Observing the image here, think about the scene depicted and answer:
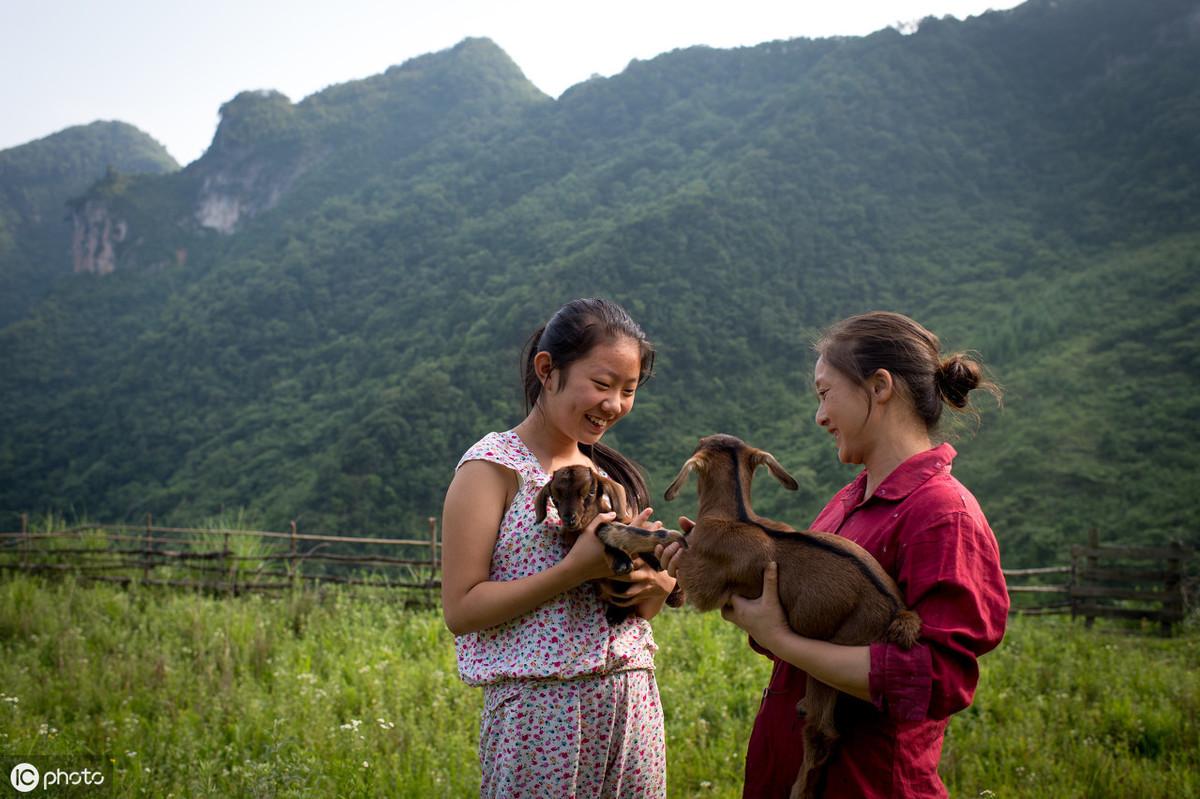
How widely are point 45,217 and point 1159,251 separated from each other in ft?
355

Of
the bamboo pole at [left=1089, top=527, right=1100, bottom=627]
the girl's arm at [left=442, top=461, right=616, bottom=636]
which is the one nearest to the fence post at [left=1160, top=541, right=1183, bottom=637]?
the bamboo pole at [left=1089, top=527, right=1100, bottom=627]

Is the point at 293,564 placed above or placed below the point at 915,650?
below

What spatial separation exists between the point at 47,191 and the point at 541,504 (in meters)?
121

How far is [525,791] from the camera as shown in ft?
7.18

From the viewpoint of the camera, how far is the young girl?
2178 mm

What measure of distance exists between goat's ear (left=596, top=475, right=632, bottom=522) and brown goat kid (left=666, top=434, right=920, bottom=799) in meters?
0.31

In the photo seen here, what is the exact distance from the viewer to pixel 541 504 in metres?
2.32

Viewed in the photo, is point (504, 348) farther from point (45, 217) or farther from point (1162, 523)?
point (45, 217)

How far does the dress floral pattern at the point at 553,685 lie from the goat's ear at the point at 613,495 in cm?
21

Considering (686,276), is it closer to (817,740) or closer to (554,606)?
(554,606)

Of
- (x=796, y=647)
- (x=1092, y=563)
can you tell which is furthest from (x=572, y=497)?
(x=1092, y=563)

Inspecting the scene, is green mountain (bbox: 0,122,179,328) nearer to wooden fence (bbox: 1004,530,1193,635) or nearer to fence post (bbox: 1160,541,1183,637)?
wooden fence (bbox: 1004,530,1193,635)

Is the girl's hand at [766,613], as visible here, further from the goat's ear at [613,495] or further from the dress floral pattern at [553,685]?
the goat's ear at [613,495]

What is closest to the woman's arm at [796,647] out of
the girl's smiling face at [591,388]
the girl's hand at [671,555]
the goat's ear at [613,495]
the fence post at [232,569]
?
the girl's hand at [671,555]
